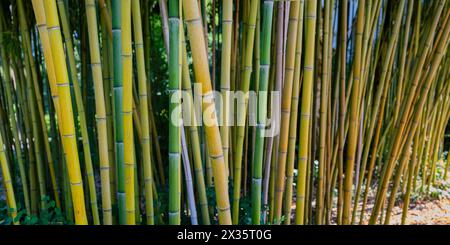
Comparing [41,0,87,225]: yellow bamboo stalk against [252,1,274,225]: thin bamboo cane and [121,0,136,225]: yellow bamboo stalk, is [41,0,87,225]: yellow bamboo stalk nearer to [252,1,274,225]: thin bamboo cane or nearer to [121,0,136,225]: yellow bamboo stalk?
[121,0,136,225]: yellow bamboo stalk

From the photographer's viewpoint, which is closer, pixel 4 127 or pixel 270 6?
pixel 270 6

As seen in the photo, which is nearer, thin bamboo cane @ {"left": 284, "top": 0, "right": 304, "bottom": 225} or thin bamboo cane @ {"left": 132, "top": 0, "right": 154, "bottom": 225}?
thin bamboo cane @ {"left": 132, "top": 0, "right": 154, "bottom": 225}

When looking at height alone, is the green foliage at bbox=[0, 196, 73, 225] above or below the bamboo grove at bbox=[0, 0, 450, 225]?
below

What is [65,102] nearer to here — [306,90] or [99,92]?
[99,92]

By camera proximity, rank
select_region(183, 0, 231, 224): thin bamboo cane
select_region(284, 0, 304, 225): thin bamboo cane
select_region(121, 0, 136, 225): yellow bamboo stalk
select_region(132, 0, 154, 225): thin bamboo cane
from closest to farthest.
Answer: select_region(183, 0, 231, 224): thin bamboo cane < select_region(121, 0, 136, 225): yellow bamboo stalk < select_region(132, 0, 154, 225): thin bamboo cane < select_region(284, 0, 304, 225): thin bamboo cane

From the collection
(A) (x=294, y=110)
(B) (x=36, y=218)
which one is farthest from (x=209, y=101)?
(B) (x=36, y=218)

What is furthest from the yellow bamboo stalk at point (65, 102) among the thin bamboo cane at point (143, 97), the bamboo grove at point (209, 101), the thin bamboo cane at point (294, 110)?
the thin bamboo cane at point (294, 110)

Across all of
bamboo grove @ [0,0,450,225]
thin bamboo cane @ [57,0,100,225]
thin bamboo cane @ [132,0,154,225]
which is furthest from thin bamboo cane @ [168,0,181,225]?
thin bamboo cane @ [57,0,100,225]

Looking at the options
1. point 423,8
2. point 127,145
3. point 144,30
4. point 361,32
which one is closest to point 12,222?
point 127,145

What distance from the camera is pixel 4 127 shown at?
154 cm

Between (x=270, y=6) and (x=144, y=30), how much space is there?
71 cm

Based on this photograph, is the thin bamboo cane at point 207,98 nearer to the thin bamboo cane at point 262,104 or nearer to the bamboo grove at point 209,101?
the bamboo grove at point 209,101

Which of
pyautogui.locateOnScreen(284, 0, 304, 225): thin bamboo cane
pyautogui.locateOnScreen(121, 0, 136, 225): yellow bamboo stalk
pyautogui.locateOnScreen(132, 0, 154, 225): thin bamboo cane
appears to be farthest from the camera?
pyautogui.locateOnScreen(284, 0, 304, 225): thin bamboo cane
